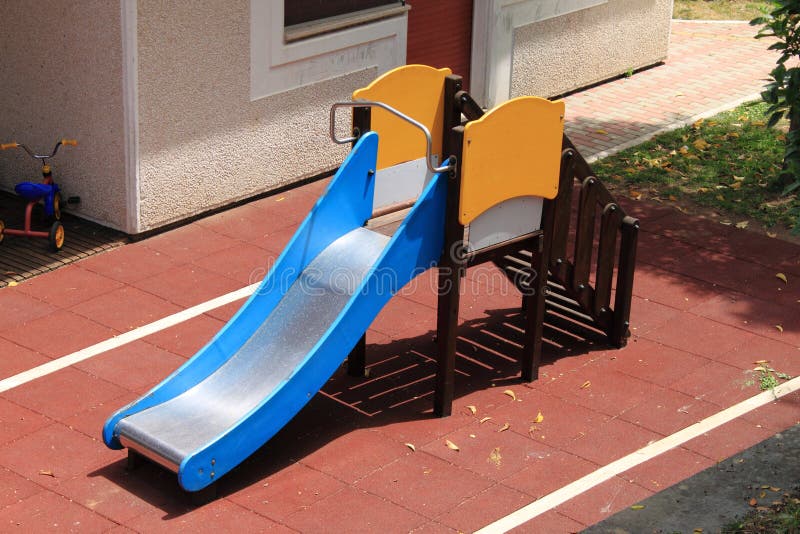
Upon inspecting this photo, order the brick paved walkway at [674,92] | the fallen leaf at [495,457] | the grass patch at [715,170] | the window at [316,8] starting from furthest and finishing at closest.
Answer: the brick paved walkway at [674,92]
the grass patch at [715,170]
the window at [316,8]
the fallen leaf at [495,457]

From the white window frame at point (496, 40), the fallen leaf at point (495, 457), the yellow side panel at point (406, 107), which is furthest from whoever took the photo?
the white window frame at point (496, 40)

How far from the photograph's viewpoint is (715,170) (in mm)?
12250

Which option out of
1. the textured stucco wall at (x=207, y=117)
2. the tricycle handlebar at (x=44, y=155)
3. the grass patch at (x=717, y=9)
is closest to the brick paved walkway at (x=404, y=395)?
the textured stucco wall at (x=207, y=117)

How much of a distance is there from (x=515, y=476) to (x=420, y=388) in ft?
4.13

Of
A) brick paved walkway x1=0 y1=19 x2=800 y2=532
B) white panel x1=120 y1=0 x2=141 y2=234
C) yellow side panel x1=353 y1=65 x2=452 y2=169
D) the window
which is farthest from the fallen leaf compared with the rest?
the window

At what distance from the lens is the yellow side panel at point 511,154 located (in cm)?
732

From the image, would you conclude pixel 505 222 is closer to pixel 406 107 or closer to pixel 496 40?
pixel 406 107

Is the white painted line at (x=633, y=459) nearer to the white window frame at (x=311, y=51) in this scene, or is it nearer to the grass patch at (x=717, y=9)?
the white window frame at (x=311, y=51)

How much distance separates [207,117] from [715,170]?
198 inches

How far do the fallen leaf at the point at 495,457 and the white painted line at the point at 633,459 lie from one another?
44 cm

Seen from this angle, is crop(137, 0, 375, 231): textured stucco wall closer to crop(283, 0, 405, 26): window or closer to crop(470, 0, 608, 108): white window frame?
crop(283, 0, 405, 26): window

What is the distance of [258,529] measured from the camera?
6562 mm

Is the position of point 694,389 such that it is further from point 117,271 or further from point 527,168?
point 117,271

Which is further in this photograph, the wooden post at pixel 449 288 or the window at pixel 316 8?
the window at pixel 316 8
